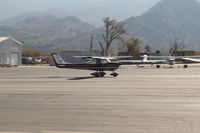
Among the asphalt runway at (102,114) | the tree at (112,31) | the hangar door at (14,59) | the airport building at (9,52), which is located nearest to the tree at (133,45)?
the tree at (112,31)

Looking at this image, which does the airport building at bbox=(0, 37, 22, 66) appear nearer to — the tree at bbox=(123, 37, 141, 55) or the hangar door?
the hangar door

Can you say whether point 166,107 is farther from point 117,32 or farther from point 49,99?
point 117,32

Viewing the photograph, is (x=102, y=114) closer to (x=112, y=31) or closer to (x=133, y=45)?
(x=112, y=31)

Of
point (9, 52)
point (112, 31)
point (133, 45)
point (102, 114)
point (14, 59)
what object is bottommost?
point (102, 114)

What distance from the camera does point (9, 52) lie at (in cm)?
7631

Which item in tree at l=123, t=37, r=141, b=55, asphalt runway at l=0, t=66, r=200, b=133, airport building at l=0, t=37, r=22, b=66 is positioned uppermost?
tree at l=123, t=37, r=141, b=55

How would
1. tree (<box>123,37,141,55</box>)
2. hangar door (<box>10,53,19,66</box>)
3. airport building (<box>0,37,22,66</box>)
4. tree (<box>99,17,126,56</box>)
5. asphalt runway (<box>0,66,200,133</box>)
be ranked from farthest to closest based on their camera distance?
tree (<box>123,37,141,55</box>) → tree (<box>99,17,126,56</box>) → hangar door (<box>10,53,19,66</box>) → airport building (<box>0,37,22,66</box>) → asphalt runway (<box>0,66,200,133</box>)

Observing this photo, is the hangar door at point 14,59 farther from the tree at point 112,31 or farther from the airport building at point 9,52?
the tree at point 112,31

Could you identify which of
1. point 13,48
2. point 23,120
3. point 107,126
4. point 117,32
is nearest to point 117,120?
point 107,126

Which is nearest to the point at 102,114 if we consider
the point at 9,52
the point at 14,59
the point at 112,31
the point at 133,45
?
the point at 9,52

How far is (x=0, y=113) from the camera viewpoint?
11.4 m

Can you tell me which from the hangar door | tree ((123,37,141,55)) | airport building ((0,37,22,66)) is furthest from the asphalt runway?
tree ((123,37,141,55))

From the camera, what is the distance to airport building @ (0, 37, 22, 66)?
75.0 m

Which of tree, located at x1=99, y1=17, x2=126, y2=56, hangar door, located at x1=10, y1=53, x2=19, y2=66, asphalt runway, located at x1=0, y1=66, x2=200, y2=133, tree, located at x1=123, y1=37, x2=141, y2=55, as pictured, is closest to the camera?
asphalt runway, located at x1=0, y1=66, x2=200, y2=133
